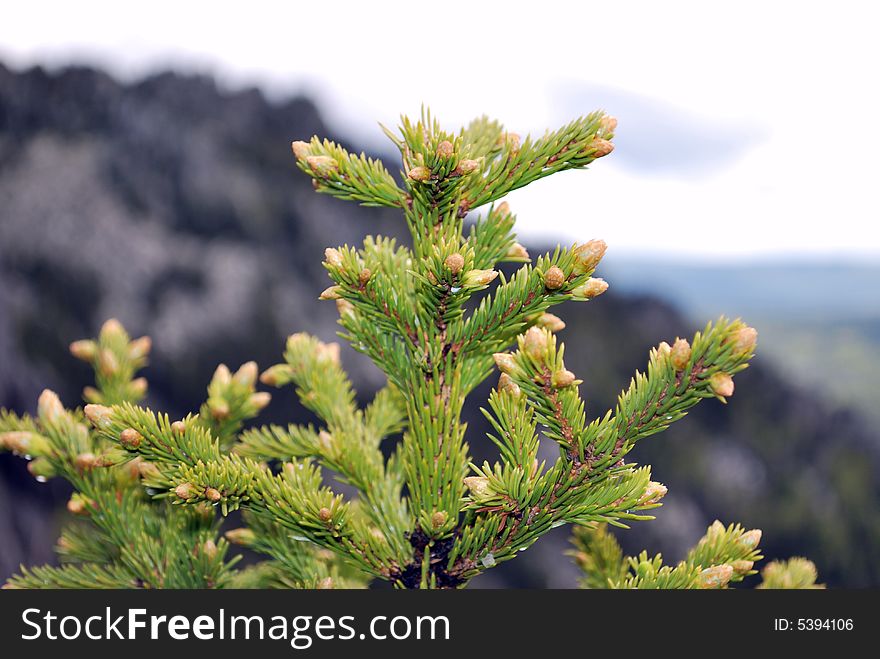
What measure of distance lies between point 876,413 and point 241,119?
9008 cm

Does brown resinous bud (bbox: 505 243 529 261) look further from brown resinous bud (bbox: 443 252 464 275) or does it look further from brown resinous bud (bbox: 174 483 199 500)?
brown resinous bud (bbox: 174 483 199 500)

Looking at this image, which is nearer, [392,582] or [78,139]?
[392,582]

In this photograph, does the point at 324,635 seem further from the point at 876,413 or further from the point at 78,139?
the point at 876,413

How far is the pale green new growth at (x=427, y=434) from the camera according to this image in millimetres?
1772

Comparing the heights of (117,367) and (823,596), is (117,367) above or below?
above

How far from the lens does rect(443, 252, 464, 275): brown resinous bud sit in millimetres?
1689

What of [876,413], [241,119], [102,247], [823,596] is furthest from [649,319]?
[876,413]

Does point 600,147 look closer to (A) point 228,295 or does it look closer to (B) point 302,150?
(B) point 302,150

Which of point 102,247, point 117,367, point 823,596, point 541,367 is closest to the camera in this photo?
point 541,367

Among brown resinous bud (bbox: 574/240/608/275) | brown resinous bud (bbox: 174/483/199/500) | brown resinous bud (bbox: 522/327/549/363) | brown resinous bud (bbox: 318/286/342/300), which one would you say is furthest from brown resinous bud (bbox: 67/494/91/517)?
brown resinous bud (bbox: 574/240/608/275)

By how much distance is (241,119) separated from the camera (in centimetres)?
3994

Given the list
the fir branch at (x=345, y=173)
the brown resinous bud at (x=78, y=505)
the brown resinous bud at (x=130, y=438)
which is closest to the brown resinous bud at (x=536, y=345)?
the fir branch at (x=345, y=173)

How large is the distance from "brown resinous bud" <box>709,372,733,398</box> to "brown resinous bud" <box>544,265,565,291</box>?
0.48 metres

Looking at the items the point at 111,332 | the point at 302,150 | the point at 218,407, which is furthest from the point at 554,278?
the point at 111,332
